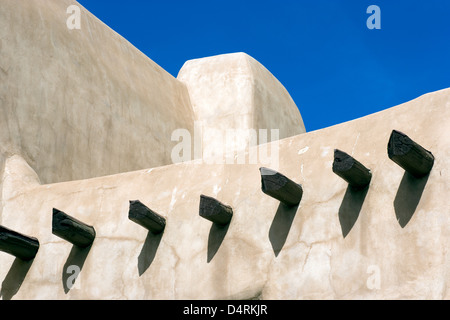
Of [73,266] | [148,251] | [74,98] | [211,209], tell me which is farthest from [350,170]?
[74,98]

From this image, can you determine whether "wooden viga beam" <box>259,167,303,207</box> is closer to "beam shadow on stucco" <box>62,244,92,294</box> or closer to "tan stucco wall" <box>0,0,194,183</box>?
"beam shadow on stucco" <box>62,244,92,294</box>

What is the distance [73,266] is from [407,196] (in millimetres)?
2541

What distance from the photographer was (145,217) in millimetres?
4895

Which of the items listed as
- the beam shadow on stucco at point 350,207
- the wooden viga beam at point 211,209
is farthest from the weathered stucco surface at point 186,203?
the wooden viga beam at point 211,209

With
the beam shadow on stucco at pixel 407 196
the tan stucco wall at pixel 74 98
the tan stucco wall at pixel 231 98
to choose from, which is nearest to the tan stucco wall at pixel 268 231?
the beam shadow on stucco at pixel 407 196

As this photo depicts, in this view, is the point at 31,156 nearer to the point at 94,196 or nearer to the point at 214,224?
the point at 94,196

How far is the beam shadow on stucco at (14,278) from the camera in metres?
5.37

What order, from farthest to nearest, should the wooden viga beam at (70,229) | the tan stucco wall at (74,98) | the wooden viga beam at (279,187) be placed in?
the tan stucco wall at (74,98)
the wooden viga beam at (70,229)
the wooden viga beam at (279,187)

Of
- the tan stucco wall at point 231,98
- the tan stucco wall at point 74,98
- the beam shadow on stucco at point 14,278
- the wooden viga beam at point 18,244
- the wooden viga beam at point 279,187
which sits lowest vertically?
the beam shadow on stucco at point 14,278

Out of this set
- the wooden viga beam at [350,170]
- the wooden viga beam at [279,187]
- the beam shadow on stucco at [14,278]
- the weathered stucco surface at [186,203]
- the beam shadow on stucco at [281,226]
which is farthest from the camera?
the beam shadow on stucco at [14,278]

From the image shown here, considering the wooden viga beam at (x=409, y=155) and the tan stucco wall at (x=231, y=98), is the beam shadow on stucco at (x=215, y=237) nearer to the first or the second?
the wooden viga beam at (x=409, y=155)

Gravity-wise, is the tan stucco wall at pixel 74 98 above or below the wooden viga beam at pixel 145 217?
above

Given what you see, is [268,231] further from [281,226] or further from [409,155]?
[409,155]

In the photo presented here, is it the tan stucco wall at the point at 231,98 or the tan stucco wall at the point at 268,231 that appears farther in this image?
the tan stucco wall at the point at 231,98
